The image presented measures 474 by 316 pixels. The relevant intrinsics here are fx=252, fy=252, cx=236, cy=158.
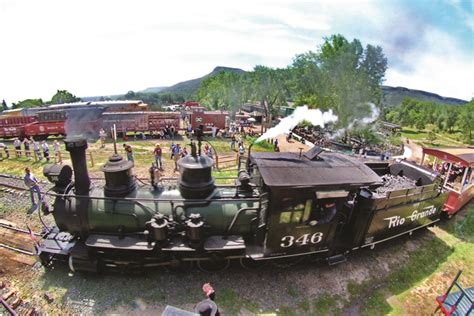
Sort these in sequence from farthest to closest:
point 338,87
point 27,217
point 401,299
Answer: point 338,87, point 27,217, point 401,299

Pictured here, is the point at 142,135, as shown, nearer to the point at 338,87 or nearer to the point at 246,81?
the point at 338,87

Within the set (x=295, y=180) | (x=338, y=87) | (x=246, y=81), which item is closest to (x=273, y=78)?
(x=246, y=81)

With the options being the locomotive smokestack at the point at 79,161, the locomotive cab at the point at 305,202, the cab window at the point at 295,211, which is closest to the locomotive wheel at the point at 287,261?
the locomotive cab at the point at 305,202

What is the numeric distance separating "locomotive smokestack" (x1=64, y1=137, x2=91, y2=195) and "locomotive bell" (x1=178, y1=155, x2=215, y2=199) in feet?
7.97

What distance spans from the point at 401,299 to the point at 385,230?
69.9 inches

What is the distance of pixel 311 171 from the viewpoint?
610cm

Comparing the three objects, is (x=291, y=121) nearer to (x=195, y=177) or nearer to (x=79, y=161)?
(x=195, y=177)

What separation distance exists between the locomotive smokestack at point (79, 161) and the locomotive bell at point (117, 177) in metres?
0.62

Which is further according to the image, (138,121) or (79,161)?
(138,121)

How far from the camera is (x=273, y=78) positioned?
4053 cm

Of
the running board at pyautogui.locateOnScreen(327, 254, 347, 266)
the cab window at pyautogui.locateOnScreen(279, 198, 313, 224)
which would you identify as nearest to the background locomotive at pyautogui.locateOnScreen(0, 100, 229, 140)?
the cab window at pyautogui.locateOnScreen(279, 198, 313, 224)

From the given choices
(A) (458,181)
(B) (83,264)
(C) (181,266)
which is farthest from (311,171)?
(A) (458,181)

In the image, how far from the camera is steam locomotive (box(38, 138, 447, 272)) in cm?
581

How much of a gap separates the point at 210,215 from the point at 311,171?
2732 mm
